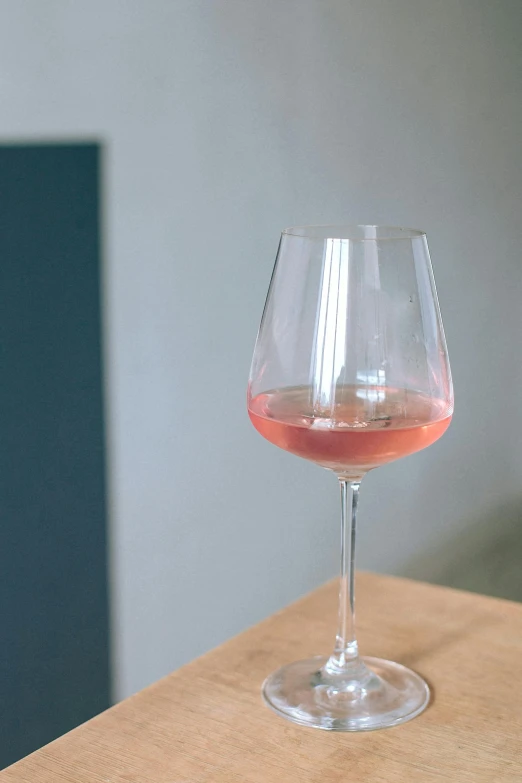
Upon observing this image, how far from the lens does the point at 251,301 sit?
1516 mm

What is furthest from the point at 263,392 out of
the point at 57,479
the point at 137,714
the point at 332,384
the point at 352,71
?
the point at 352,71

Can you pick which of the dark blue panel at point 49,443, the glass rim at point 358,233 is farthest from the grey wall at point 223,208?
the glass rim at point 358,233

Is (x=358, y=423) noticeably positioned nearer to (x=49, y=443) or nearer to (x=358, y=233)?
(x=358, y=233)

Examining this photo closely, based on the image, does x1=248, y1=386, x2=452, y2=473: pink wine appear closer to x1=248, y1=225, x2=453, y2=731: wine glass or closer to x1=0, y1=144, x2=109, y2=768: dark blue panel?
x1=248, y1=225, x2=453, y2=731: wine glass

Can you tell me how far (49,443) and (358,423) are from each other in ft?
2.51

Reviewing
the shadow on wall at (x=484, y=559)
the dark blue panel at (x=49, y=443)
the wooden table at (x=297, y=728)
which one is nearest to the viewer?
the wooden table at (x=297, y=728)

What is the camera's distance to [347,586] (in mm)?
602

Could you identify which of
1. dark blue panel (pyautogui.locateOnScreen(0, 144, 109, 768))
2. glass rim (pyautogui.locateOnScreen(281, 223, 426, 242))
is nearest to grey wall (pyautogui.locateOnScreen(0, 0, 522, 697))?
dark blue panel (pyautogui.locateOnScreen(0, 144, 109, 768))

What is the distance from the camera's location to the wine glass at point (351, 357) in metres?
0.53

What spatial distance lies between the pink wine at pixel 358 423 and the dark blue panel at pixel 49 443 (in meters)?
0.68

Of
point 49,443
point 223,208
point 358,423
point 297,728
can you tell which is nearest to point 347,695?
point 297,728

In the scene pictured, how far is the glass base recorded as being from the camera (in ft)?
1.89

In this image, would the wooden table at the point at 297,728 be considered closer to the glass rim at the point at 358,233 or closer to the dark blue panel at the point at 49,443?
the glass rim at the point at 358,233

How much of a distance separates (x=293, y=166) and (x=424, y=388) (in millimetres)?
Result: 1091
